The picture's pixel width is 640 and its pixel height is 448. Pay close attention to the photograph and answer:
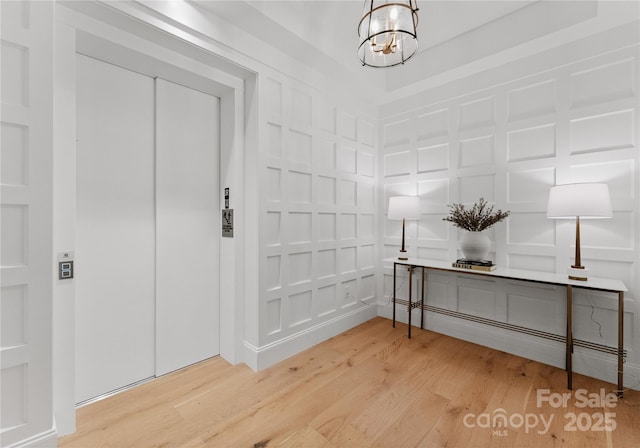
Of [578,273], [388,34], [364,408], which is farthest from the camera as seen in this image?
[578,273]

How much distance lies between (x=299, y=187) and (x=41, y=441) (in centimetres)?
218

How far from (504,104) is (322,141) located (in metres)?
1.68

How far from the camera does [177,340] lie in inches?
89.3

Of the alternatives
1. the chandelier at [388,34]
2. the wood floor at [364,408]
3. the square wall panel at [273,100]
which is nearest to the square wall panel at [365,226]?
the wood floor at [364,408]

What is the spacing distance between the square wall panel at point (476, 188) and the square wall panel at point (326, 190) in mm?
1269

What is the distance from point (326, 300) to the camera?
288cm

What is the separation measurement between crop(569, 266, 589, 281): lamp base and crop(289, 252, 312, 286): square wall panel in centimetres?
203

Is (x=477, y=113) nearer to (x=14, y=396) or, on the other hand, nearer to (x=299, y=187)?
(x=299, y=187)

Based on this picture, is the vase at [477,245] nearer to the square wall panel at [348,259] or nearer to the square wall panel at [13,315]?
the square wall panel at [348,259]

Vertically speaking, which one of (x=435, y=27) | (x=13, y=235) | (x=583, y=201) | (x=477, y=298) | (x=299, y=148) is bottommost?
(x=477, y=298)

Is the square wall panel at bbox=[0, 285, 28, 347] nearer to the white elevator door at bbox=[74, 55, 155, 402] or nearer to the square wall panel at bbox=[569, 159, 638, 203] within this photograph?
the white elevator door at bbox=[74, 55, 155, 402]

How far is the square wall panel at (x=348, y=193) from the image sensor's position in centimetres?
303

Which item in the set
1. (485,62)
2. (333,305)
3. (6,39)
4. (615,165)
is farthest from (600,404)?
(6,39)

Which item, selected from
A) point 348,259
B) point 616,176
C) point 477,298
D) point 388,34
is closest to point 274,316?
point 348,259
